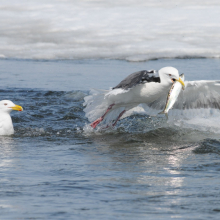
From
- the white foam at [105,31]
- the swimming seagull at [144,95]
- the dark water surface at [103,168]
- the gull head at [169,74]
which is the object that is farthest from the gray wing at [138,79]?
the white foam at [105,31]

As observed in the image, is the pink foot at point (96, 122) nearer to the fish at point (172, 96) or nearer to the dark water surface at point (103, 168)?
the dark water surface at point (103, 168)

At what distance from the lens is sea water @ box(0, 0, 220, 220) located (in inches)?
147

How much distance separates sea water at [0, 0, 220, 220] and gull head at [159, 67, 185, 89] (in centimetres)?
100

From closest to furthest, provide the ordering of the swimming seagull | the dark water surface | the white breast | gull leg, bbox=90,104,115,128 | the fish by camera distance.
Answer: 1. the dark water surface
2. the fish
3. the swimming seagull
4. the white breast
5. gull leg, bbox=90,104,115,128

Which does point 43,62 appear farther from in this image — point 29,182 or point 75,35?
point 29,182

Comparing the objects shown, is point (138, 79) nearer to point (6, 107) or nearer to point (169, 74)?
point (169, 74)

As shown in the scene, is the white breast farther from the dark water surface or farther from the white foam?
the white foam

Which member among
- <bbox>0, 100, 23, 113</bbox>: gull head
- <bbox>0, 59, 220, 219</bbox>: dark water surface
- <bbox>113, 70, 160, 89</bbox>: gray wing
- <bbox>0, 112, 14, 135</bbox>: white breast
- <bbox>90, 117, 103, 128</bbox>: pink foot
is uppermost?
<bbox>113, 70, 160, 89</bbox>: gray wing

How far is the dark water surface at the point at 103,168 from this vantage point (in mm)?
3535

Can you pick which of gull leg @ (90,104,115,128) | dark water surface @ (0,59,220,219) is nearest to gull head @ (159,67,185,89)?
dark water surface @ (0,59,220,219)

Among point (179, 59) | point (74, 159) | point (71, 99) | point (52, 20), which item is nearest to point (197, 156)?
point (74, 159)

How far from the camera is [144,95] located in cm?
730

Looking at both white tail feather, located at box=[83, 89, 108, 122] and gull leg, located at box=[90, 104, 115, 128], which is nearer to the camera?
white tail feather, located at box=[83, 89, 108, 122]

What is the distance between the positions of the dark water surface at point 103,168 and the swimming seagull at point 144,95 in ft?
1.19
